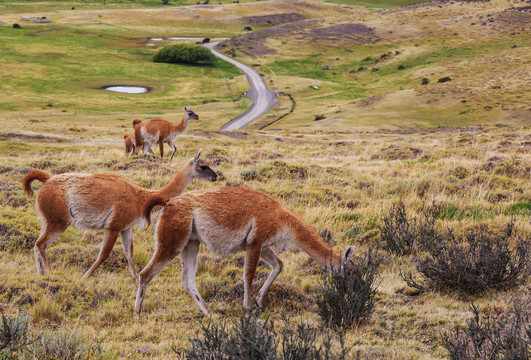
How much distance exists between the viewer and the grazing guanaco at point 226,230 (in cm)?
632

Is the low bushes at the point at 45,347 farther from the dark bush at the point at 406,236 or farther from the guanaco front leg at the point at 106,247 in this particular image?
the dark bush at the point at 406,236

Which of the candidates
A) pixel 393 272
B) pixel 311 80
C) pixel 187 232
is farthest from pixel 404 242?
pixel 311 80

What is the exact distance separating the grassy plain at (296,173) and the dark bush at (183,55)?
15.5 meters

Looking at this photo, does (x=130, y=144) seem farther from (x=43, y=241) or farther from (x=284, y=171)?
(x=43, y=241)

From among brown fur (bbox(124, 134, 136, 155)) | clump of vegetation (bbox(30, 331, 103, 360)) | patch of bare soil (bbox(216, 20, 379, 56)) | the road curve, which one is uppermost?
clump of vegetation (bbox(30, 331, 103, 360))

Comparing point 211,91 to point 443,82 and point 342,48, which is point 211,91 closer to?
point 443,82

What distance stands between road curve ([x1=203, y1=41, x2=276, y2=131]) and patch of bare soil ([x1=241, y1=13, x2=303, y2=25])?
54977 mm

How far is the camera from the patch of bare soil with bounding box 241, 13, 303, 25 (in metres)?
156

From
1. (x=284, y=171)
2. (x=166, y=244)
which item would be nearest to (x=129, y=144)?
(x=284, y=171)

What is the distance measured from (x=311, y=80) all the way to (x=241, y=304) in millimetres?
84650

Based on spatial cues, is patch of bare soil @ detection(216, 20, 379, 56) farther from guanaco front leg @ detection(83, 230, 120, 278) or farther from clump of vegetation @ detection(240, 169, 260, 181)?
guanaco front leg @ detection(83, 230, 120, 278)

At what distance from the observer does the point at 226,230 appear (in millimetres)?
6359

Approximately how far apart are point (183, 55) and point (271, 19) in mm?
68133

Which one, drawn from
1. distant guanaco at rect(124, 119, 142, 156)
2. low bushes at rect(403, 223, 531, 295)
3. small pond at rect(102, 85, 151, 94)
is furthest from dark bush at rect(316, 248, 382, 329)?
small pond at rect(102, 85, 151, 94)
